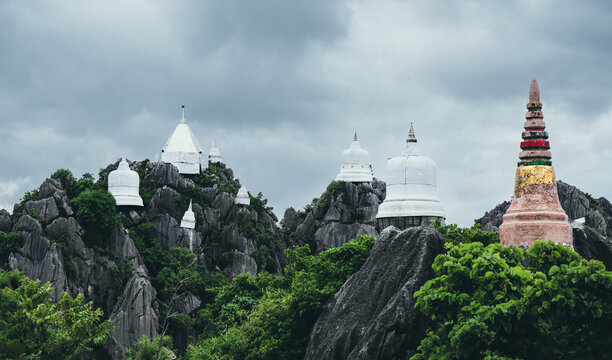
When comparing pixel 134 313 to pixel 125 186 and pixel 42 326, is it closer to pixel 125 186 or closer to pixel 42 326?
pixel 125 186

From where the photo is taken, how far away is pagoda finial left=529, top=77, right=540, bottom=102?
34094 mm

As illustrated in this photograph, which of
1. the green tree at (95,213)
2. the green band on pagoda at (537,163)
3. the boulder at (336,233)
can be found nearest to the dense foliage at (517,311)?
the green band on pagoda at (537,163)

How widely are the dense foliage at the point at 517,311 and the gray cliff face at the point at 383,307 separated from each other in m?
2.15

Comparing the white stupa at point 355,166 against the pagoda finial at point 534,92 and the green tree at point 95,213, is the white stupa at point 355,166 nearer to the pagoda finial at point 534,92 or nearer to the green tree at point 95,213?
the green tree at point 95,213

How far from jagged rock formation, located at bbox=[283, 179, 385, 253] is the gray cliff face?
184ft

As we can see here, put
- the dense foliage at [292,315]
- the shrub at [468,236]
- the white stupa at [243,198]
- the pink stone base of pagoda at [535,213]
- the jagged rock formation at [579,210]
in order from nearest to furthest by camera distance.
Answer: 1. the pink stone base of pagoda at [535,213]
2. the dense foliage at [292,315]
3. the shrub at [468,236]
4. the jagged rock formation at [579,210]
5. the white stupa at [243,198]

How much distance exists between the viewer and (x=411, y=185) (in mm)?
49219

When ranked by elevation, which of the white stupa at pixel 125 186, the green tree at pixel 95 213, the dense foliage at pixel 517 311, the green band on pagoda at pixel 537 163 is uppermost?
the white stupa at pixel 125 186

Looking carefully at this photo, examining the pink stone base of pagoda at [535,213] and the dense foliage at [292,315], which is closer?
the pink stone base of pagoda at [535,213]

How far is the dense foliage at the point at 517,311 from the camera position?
86.9 ft

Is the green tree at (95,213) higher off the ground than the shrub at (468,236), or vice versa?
the green tree at (95,213)

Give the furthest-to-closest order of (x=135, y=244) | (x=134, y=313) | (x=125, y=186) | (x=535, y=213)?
(x=125, y=186) → (x=135, y=244) → (x=134, y=313) → (x=535, y=213)

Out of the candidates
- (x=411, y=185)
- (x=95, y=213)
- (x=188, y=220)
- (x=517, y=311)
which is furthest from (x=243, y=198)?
(x=517, y=311)

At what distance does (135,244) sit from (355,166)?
23.4m
